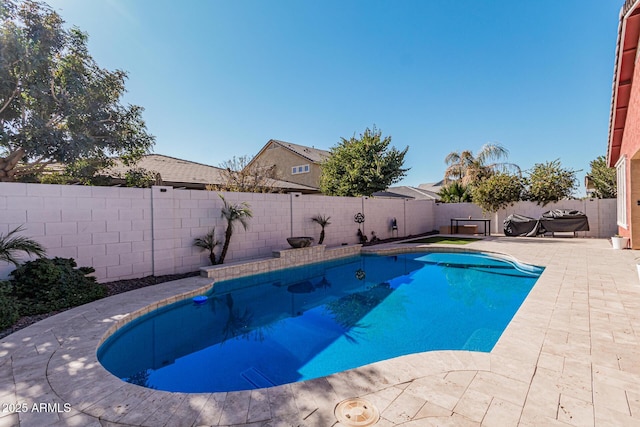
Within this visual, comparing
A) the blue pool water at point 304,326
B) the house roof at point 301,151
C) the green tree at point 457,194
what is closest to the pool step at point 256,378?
the blue pool water at point 304,326

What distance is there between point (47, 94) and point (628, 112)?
17192 mm

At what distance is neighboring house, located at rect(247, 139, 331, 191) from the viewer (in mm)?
22562

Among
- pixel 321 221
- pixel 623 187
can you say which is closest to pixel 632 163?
pixel 623 187

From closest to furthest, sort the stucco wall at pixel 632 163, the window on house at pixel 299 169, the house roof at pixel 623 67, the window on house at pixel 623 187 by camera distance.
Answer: the house roof at pixel 623 67 < the stucco wall at pixel 632 163 < the window on house at pixel 623 187 < the window on house at pixel 299 169

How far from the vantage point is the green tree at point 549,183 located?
16.0 metres

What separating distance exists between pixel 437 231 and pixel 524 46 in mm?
11026

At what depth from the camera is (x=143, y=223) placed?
7.36m

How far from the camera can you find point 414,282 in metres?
8.40

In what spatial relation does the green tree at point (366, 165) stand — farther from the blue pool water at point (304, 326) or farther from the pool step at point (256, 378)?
the pool step at point (256, 378)

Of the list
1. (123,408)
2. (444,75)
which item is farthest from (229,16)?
(123,408)

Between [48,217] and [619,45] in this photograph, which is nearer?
[48,217]

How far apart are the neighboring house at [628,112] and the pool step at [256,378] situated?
10.5 m

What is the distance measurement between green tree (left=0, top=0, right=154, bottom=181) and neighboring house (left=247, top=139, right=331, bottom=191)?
47.6 ft

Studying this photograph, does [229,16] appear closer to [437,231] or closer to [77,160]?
[77,160]
